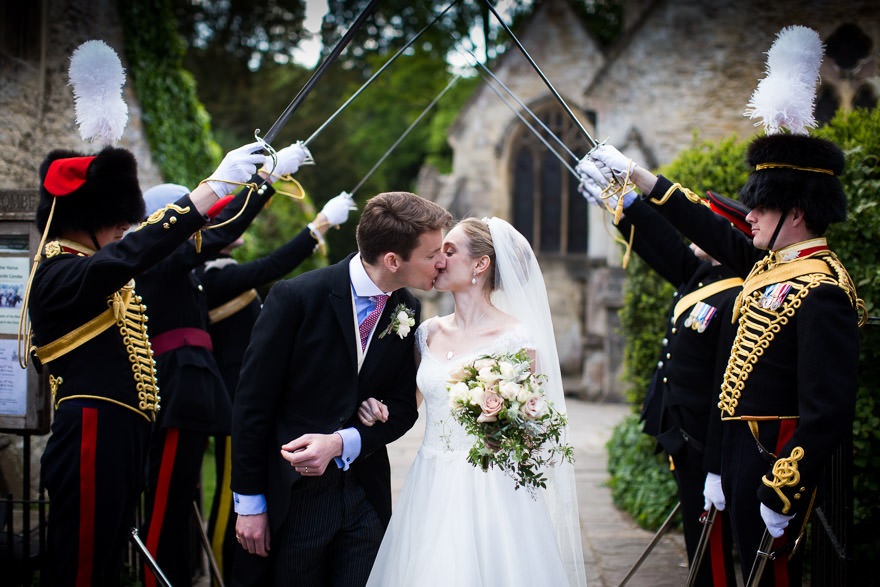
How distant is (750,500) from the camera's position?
3141 mm

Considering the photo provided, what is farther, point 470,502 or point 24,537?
point 24,537

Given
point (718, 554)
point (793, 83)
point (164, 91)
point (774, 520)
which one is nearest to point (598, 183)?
point (793, 83)

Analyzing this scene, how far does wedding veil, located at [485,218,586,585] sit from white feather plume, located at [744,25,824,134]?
1226 millimetres

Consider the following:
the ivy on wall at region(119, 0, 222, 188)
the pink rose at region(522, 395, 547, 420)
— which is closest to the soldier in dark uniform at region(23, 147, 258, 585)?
the pink rose at region(522, 395, 547, 420)

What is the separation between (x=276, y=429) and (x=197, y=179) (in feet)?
22.0

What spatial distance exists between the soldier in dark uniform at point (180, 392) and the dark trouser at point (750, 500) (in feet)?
7.91

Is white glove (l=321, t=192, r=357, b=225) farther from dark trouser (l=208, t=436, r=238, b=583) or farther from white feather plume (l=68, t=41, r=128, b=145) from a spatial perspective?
white feather plume (l=68, t=41, r=128, b=145)

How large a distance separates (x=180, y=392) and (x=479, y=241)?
67.9 inches

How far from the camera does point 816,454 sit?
2814 millimetres

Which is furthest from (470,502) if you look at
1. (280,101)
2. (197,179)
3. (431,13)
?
(431,13)

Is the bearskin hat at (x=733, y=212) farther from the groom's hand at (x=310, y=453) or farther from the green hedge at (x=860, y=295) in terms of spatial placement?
the groom's hand at (x=310, y=453)

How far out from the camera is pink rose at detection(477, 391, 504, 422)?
291cm

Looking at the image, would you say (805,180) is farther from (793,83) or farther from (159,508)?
(159,508)

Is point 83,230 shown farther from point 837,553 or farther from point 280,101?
point 280,101
